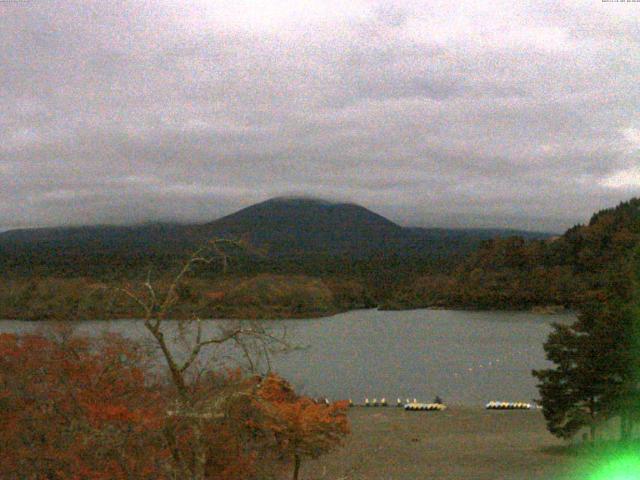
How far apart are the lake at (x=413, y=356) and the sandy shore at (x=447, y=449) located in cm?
447

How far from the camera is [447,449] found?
23.9 meters

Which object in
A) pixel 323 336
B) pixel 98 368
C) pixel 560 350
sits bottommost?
pixel 323 336

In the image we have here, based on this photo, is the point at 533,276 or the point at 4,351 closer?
the point at 4,351

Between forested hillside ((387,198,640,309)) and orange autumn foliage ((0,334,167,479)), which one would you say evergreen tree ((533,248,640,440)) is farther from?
forested hillside ((387,198,640,309))

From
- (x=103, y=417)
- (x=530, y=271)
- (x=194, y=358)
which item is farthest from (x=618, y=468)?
(x=530, y=271)

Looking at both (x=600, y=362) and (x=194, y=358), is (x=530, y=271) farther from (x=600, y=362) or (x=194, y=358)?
(x=194, y=358)

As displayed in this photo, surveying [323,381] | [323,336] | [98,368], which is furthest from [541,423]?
[323,336]

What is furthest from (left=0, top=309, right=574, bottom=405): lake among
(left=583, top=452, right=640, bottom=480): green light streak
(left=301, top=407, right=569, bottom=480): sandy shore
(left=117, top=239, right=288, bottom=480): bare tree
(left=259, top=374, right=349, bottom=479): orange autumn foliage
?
(left=117, top=239, right=288, bottom=480): bare tree

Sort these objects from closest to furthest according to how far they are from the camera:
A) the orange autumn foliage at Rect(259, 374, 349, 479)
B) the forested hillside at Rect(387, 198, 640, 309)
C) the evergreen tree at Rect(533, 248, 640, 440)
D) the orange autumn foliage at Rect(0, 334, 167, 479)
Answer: the orange autumn foliage at Rect(0, 334, 167, 479) < the orange autumn foliage at Rect(259, 374, 349, 479) < the evergreen tree at Rect(533, 248, 640, 440) < the forested hillside at Rect(387, 198, 640, 309)

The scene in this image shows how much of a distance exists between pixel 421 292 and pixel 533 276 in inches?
714

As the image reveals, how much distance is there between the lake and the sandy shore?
4.47 m

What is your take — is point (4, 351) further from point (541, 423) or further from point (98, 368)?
point (541, 423)

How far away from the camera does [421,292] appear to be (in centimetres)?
11931

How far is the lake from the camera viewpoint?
44.2m
